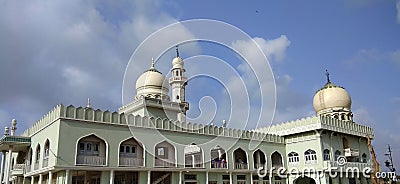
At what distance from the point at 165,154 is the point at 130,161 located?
3660mm

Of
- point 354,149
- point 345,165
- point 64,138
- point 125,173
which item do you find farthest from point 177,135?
point 354,149

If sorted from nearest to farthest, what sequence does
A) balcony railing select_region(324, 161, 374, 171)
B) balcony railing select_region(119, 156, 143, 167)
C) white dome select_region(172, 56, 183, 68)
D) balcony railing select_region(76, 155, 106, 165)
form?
balcony railing select_region(76, 155, 106, 165), balcony railing select_region(119, 156, 143, 167), balcony railing select_region(324, 161, 374, 171), white dome select_region(172, 56, 183, 68)

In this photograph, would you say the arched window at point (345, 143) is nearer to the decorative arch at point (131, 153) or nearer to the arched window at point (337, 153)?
the arched window at point (337, 153)

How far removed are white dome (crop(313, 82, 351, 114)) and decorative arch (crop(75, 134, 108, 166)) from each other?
21.7 m

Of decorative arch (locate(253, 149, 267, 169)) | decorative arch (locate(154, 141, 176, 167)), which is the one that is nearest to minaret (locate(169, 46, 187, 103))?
decorative arch (locate(253, 149, 267, 169))

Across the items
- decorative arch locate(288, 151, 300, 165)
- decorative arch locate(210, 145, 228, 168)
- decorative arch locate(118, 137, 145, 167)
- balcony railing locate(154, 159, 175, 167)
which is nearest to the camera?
decorative arch locate(118, 137, 145, 167)

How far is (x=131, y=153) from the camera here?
22.1 metres

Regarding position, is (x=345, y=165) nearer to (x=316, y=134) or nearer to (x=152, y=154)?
(x=316, y=134)

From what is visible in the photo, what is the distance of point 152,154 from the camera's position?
22.1 m

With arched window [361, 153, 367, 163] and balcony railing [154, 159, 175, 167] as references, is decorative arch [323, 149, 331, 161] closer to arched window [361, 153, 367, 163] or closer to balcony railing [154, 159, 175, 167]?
arched window [361, 153, 367, 163]

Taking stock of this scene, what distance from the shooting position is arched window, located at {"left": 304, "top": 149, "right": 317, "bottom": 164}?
27875 millimetres

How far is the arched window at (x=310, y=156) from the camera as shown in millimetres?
27875

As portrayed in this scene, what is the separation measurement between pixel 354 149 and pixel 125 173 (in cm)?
1984

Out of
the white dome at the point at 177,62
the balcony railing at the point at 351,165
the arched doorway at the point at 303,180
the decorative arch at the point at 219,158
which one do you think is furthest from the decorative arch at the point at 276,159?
the white dome at the point at 177,62
